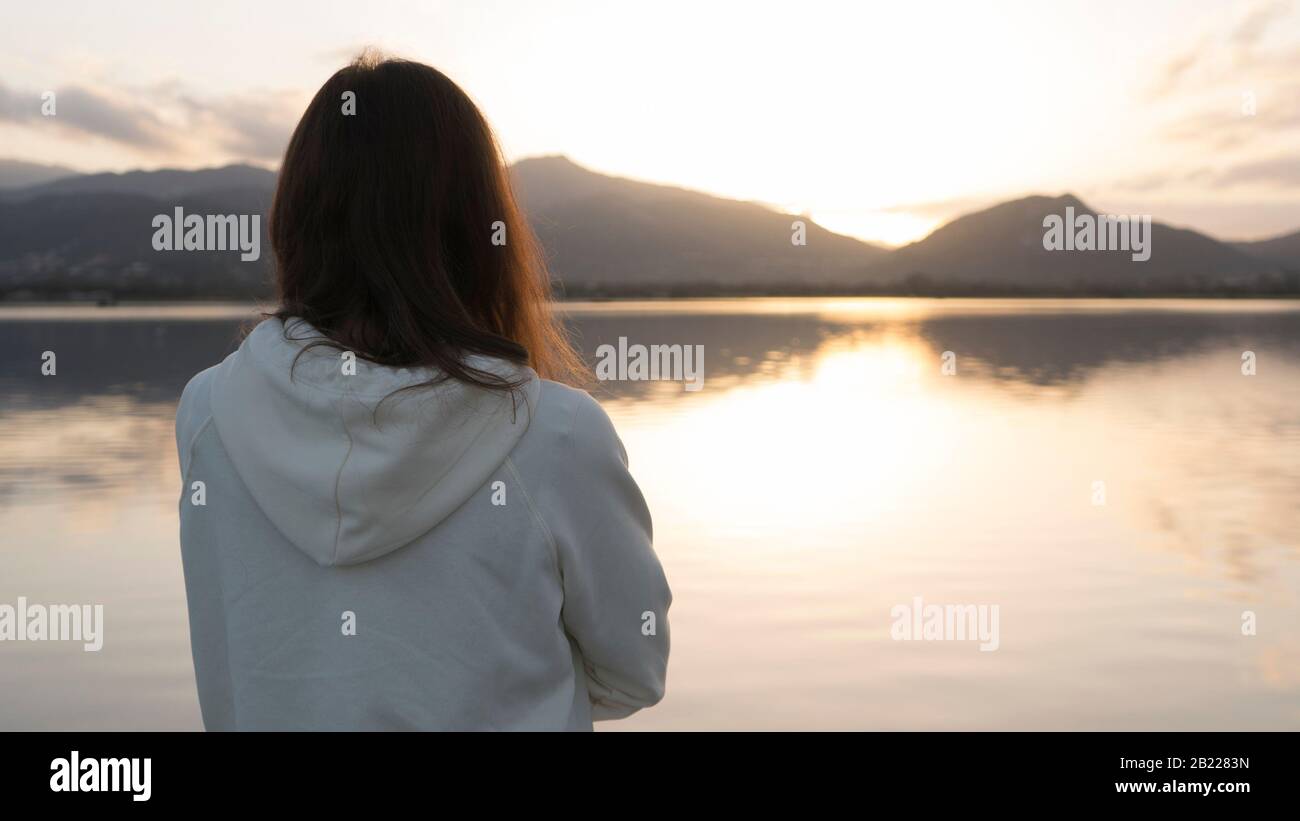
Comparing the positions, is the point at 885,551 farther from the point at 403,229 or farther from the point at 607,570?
the point at 403,229

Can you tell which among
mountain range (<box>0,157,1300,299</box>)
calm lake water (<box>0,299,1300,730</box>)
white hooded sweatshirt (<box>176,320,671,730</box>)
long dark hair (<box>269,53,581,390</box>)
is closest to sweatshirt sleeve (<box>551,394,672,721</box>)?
white hooded sweatshirt (<box>176,320,671,730</box>)

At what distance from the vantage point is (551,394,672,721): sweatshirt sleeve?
1266 mm

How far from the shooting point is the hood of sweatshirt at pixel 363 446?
1.24 meters

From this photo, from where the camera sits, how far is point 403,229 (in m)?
1.32

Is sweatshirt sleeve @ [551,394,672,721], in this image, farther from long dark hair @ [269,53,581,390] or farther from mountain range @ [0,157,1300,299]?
mountain range @ [0,157,1300,299]

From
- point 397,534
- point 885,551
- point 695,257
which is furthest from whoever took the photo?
point 695,257

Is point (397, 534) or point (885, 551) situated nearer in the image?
point (397, 534)

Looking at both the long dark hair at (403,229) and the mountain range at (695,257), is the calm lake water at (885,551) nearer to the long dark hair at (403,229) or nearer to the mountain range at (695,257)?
the long dark hair at (403,229)

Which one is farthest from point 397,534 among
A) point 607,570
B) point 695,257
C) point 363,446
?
point 695,257

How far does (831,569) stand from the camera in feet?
20.0

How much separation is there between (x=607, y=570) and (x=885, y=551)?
541 centimetres

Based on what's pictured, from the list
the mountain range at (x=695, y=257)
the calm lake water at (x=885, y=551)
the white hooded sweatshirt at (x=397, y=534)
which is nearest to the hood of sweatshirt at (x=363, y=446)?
the white hooded sweatshirt at (x=397, y=534)

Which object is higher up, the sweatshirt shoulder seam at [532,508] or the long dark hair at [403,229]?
the long dark hair at [403,229]

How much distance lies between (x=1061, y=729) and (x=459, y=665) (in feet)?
10.2
